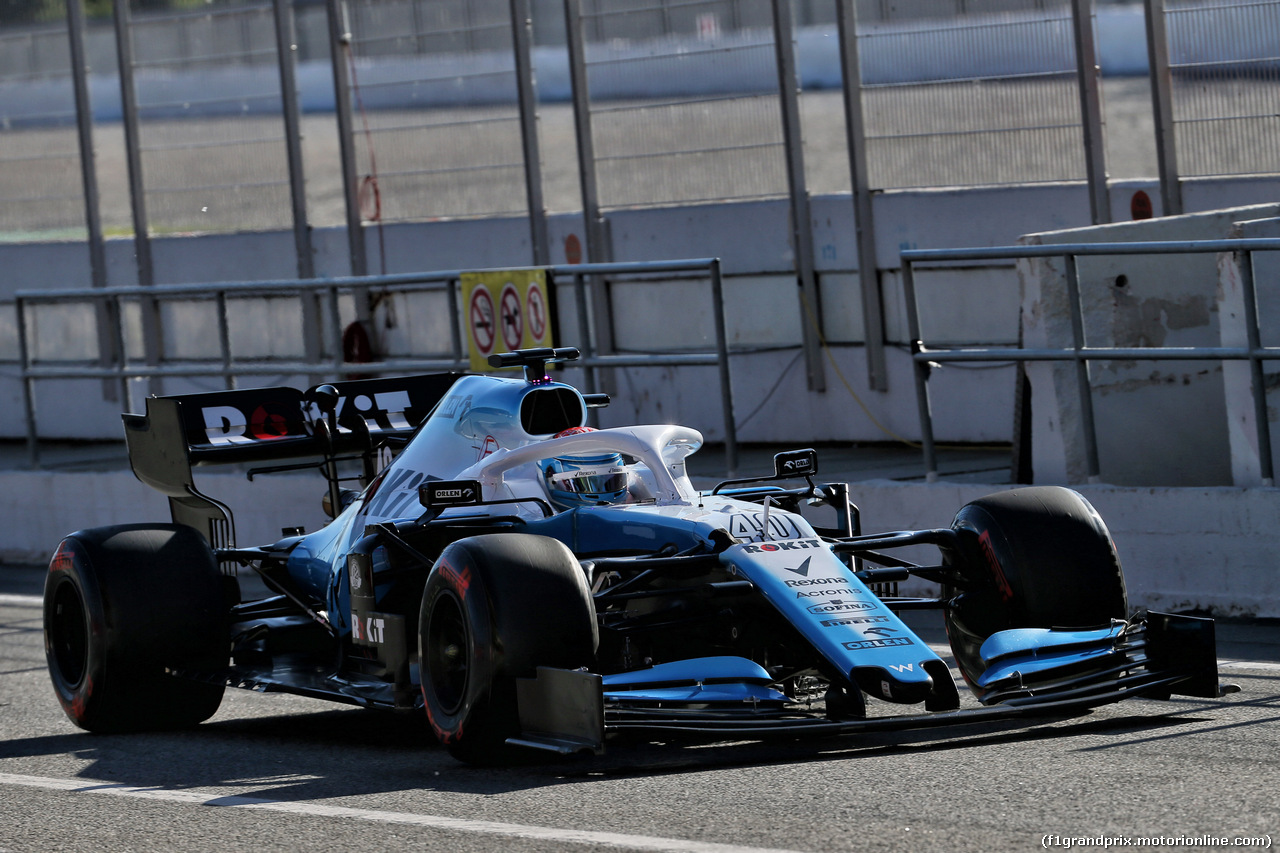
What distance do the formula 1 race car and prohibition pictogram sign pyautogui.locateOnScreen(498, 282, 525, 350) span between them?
337 cm

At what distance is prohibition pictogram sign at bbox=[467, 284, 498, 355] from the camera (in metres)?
13.5

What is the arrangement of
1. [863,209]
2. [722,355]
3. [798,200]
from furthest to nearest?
[798,200], [863,209], [722,355]

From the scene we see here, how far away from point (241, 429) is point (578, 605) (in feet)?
12.5

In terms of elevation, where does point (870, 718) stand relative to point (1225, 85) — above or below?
below

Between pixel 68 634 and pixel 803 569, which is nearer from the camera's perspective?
pixel 803 569

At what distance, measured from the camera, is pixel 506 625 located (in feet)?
22.8

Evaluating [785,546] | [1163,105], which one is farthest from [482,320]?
[785,546]

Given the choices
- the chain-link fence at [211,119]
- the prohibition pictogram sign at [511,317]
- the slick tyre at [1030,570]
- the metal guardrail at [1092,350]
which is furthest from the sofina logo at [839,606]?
the chain-link fence at [211,119]

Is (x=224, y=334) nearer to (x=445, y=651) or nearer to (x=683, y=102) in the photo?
(x=683, y=102)

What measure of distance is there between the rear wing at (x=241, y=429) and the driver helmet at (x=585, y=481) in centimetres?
235

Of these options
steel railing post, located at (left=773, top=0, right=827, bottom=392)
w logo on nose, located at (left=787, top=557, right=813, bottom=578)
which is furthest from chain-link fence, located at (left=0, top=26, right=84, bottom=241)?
w logo on nose, located at (left=787, top=557, right=813, bottom=578)

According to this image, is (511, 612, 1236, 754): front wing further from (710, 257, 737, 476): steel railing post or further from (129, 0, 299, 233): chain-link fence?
(129, 0, 299, 233): chain-link fence

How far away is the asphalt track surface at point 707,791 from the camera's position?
5.73m

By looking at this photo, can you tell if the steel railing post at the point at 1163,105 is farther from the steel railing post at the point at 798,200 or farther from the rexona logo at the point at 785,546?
the rexona logo at the point at 785,546
